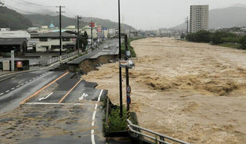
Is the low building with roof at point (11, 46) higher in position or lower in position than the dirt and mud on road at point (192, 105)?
higher

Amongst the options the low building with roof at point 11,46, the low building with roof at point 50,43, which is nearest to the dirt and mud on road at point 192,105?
the low building with roof at point 11,46

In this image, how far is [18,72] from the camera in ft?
123

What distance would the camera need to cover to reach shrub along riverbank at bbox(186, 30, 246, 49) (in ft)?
331

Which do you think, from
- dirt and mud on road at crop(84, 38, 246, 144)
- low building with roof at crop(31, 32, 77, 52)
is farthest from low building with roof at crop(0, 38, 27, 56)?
dirt and mud on road at crop(84, 38, 246, 144)

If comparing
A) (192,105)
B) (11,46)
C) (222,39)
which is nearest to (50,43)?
(11,46)

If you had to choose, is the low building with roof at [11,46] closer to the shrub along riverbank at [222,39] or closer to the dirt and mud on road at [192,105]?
the dirt and mud on road at [192,105]

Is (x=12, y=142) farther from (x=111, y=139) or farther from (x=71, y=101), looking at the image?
(x=71, y=101)

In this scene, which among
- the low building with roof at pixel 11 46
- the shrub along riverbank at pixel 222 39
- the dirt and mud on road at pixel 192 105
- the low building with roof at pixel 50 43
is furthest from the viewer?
the shrub along riverbank at pixel 222 39

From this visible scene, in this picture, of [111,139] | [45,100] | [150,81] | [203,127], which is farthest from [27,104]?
[150,81]

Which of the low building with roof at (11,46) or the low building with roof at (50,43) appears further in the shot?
the low building with roof at (50,43)

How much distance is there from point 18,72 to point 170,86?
65.2ft

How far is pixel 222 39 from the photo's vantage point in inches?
4865

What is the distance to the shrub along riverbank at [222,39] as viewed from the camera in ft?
331

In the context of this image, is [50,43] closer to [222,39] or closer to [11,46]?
[11,46]
